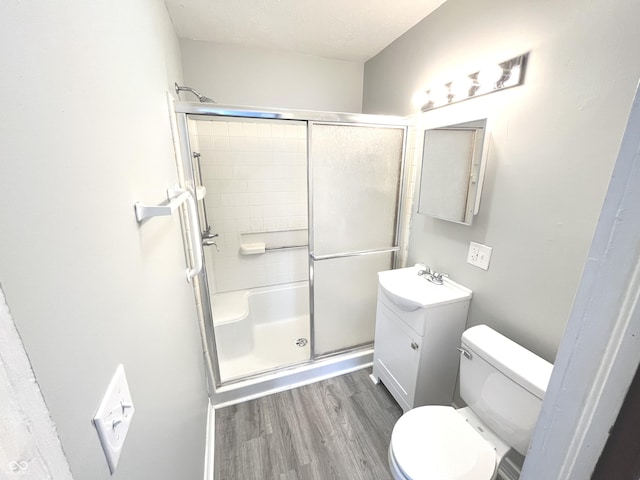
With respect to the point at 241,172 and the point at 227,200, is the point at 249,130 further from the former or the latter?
the point at 227,200

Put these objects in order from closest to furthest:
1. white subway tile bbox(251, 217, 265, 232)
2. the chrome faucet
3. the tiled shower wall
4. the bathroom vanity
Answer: the bathroom vanity, the chrome faucet, the tiled shower wall, white subway tile bbox(251, 217, 265, 232)

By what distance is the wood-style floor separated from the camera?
4.60ft

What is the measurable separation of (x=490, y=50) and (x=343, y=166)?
946 mm

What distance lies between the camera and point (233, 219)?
246 centimetres

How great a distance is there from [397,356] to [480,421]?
1.74ft

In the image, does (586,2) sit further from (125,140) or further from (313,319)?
(313,319)

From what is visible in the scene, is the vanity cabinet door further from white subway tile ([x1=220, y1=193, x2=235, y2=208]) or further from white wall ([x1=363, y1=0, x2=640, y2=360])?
white subway tile ([x1=220, y1=193, x2=235, y2=208])

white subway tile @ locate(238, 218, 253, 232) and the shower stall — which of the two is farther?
white subway tile @ locate(238, 218, 253, 232)

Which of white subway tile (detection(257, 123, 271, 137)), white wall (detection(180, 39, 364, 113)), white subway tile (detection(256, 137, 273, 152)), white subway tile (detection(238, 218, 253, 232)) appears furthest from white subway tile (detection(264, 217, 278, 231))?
white wall (detection(180, 39, 364, 113))

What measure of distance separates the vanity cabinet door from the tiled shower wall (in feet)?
4.10

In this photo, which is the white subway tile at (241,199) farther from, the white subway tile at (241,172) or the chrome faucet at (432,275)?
the chrome faucet at (432,275)

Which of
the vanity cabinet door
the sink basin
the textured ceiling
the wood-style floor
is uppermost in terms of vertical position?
the textured ceiling

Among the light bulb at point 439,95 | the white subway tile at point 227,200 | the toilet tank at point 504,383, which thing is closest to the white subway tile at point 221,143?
the white subway tile at point 227,200

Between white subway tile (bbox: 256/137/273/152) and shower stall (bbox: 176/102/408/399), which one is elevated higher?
white subway tile (bbox: 256/137/273/152)
